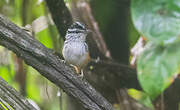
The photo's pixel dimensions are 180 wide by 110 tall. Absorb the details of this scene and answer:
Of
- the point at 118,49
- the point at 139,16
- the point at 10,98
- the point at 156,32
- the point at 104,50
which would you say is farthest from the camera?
the point at 118,49

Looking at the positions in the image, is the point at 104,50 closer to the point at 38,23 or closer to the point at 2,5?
the point at 38,23

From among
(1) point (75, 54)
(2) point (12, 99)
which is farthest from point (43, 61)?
→ (1) point (75, 54)

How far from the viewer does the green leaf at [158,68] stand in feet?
5.39

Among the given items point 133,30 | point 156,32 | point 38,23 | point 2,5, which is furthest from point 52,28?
point 156,32

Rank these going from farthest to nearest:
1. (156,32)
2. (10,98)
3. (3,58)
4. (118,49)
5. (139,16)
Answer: (118,49) → (3,58) → (139,16) → (156,32) → (10,98)

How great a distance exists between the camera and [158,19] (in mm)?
1799

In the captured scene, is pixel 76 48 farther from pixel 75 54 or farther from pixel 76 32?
pixel 76 32

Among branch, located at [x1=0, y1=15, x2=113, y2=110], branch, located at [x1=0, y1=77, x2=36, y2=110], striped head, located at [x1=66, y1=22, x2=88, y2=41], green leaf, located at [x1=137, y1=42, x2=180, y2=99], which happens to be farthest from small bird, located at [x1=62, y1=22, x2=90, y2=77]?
branch, located at [x1=0, y1=77, x2=36, y2=110]

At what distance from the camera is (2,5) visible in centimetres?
307

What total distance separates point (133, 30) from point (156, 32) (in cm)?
173

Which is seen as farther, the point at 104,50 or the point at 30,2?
the point at 104,50

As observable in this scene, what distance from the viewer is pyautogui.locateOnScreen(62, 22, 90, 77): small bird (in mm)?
2584

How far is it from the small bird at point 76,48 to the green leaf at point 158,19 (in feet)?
2.67

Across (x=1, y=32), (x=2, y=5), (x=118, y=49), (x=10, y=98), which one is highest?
(x=2, y=5)
